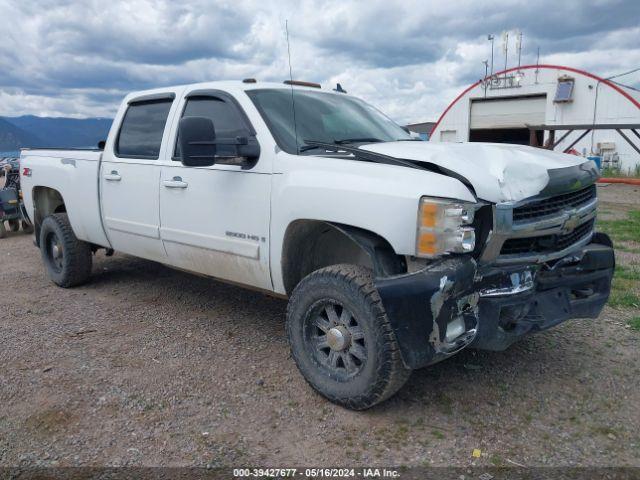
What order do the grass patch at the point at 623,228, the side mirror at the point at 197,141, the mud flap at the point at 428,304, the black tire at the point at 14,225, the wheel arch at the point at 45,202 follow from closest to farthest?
the mud flap at the point at 428,304
the side mirror at the point at 197,141
the wheel arch at the point at 45,202
the grass patch at the point at 623,228
the black tire at the point at 14,225

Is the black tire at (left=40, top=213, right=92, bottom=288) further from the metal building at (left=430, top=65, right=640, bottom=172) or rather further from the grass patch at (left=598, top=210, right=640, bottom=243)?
the metal building at (left=430, top=65, right=640, bottom=172)

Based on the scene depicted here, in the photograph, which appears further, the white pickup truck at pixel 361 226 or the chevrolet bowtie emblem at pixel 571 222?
the chevrolet bowtie emblem at pixel 571 222

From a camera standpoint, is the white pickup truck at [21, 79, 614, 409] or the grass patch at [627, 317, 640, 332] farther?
the grass patch at [627, 317, 640, 332]

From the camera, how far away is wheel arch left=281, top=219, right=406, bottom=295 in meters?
3.15

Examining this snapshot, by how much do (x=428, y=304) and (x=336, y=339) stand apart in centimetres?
68

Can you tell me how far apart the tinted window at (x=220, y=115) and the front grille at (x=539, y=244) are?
1980mm

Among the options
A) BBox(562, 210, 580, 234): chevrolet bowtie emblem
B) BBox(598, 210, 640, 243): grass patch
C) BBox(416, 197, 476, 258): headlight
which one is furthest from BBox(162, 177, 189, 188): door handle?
BBox(598, 210, 640, 243): grass patch

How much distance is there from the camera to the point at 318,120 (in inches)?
163

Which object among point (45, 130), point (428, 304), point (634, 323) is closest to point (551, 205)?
point (428, 304)

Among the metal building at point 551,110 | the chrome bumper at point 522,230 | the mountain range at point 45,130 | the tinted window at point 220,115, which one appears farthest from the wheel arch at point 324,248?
the metal building at point 551,110

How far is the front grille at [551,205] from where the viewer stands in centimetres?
306

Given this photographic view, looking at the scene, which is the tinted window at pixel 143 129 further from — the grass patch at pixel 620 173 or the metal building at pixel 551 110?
the metal building at pixel 551 110

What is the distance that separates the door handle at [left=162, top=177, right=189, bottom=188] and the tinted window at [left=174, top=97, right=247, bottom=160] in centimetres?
19

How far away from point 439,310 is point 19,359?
311cm
